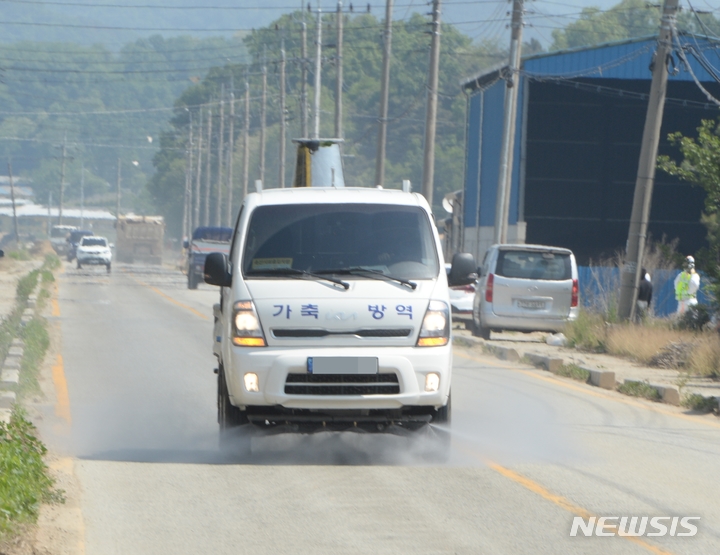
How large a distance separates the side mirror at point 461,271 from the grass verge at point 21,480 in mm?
3443

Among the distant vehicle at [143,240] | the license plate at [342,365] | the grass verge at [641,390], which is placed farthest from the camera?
the distant vehicle at [143,240]

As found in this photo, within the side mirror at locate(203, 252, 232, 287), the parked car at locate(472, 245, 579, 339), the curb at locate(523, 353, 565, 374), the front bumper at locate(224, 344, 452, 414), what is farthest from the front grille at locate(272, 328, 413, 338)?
the parked car at locate(472, 245, 579, 339)

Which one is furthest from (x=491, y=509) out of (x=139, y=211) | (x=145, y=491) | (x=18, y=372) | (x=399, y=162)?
(x=139, y=211)

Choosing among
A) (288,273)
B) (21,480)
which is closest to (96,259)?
(288,273)

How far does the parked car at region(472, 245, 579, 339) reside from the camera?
2217 centimetres

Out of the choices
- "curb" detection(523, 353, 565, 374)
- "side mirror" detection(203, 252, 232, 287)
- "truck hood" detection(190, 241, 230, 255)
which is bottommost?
"truck hood" detection(190, 241, 230, 255)

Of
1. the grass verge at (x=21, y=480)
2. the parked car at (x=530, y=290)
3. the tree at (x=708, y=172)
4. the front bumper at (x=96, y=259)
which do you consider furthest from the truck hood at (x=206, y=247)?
the grass verge at (x=21, y=480)

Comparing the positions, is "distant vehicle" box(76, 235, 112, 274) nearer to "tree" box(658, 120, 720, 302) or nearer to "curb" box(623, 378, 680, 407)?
"tree" box(658, 120, 720, 302)

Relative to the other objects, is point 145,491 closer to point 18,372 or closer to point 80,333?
point 18,372

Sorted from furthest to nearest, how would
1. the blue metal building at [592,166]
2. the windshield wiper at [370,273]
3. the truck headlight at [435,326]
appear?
the blue metal building at [592,166]
the windshield wiper at [370,273]
the truck headlight at [435,326]

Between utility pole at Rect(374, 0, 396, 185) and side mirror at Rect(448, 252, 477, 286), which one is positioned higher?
utility pole at Rect(374, 0, 396, 185)

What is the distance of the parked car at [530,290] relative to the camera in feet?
72.7

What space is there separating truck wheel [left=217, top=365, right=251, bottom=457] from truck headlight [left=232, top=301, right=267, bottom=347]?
0.57m

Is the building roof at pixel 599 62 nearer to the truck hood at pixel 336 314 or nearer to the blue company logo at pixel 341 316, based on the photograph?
the truck hood at pixel 336 314
